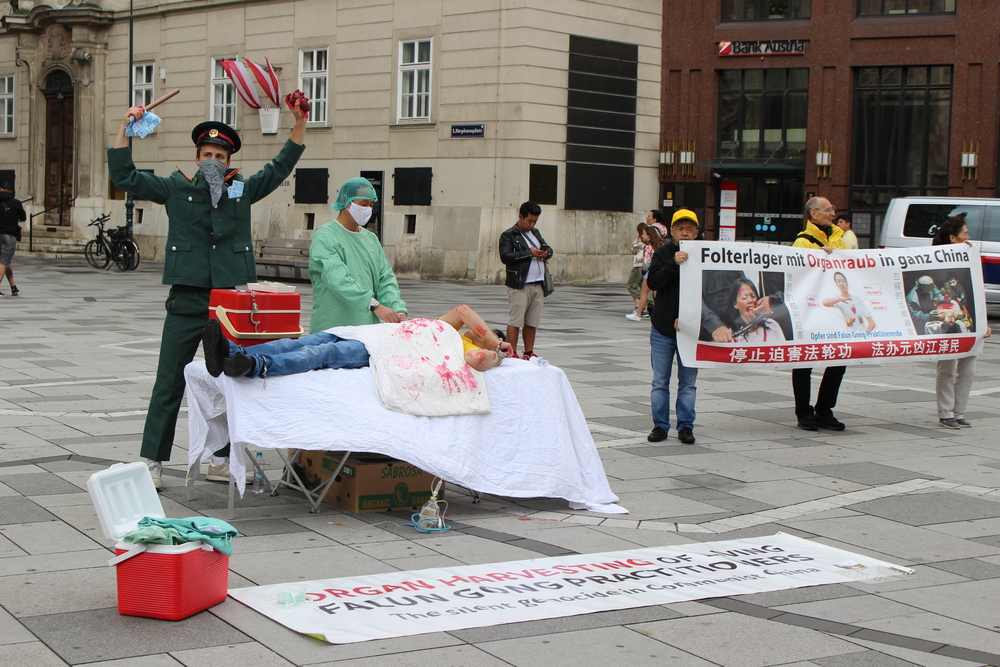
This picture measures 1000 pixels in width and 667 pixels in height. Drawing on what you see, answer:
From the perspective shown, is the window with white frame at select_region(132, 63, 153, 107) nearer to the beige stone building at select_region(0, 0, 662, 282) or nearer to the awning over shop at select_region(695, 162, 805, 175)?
the beige stone building at select_region(0, 0, 662, 282)

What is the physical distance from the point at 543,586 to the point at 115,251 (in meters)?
26.6

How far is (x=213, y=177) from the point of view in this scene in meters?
6.87

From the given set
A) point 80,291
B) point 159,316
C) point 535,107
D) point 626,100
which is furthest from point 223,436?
point 626,100

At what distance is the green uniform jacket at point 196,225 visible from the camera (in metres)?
6.77

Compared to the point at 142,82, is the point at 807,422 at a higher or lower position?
lower

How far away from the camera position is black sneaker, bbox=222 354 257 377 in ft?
19.5

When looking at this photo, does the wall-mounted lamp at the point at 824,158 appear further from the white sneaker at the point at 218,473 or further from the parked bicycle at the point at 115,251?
the white sneaker at the point at 218,473

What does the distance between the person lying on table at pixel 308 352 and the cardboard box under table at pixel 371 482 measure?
0.54 m

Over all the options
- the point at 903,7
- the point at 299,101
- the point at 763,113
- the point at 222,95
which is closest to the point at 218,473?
the point at 299,101

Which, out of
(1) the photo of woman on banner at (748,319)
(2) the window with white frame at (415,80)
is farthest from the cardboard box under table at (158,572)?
(2) the window with white frame at (415,80)

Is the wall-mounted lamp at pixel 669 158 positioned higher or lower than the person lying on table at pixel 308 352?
higher

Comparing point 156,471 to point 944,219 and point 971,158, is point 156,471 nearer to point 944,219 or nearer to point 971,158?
point 944,219

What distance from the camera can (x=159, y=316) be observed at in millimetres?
17812

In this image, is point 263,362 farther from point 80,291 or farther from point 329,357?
point 80,291
